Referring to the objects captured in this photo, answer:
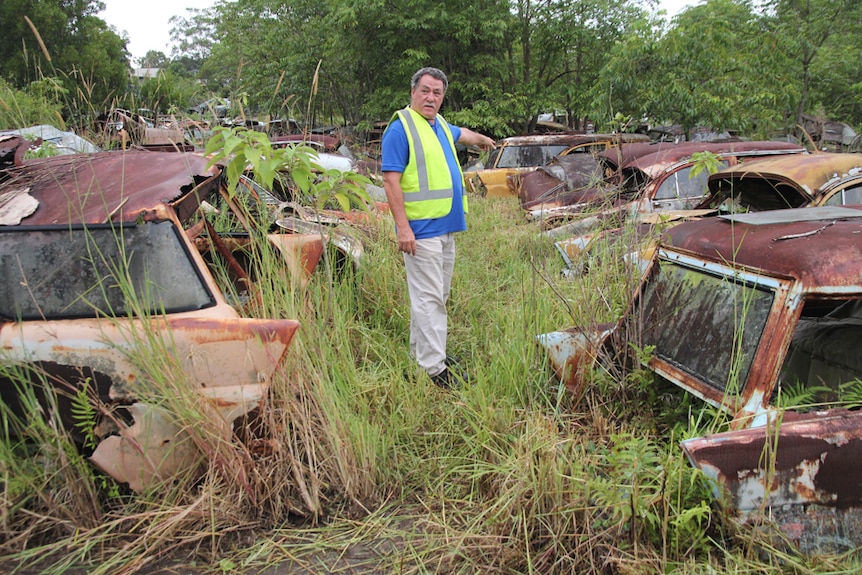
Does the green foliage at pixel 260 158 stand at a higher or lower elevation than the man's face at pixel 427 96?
lower

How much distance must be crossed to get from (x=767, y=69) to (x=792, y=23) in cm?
386

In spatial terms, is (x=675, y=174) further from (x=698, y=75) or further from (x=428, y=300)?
(x=698, y=75)

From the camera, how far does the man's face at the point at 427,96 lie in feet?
10.9

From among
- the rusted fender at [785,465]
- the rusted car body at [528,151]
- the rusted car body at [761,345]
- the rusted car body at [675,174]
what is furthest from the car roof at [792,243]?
the rusted car body at [528,151]

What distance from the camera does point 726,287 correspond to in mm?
2510

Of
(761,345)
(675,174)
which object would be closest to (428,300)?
(761,345)

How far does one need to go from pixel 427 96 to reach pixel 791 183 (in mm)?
3237

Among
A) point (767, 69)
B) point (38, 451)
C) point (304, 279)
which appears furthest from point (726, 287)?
point (767, 69)

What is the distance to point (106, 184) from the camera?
2.90 meters

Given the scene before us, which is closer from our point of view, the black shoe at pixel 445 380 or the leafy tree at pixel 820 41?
the black shoe at pixel 445 380

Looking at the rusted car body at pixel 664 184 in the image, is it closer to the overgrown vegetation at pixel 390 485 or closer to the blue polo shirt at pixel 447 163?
the blue polo shirt at pixel 447 163

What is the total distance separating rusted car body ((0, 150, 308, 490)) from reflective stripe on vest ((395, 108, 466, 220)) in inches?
48.8

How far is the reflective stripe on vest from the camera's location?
327 cm

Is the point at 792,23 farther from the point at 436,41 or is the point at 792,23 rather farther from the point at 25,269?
the point at 25,269
